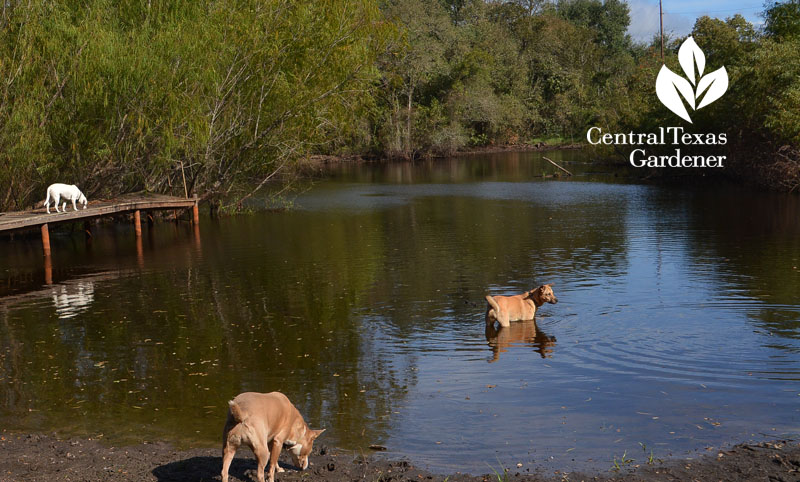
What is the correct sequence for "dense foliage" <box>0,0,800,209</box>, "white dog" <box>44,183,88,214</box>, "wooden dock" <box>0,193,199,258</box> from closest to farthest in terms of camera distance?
1. "wooden dock" <box>0,193,199,258</box>
2. "white dog" <box>44,183,88,214</box>
3. "dense foliage" <box>0,0,800,209</box>

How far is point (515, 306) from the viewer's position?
53.0 feet

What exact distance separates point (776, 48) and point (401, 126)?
149 ft

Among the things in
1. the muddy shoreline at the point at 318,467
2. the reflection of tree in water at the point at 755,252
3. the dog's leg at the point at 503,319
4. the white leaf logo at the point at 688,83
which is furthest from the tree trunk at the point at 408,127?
the muddy shoreline at the point at 318,467

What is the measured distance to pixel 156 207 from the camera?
32938mm

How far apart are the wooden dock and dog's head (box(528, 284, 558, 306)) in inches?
671

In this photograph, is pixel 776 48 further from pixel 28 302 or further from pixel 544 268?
pixel 28 302

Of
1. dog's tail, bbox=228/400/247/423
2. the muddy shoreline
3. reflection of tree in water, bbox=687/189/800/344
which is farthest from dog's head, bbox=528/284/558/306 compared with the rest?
dog's tail, bbox=228/400/247/423

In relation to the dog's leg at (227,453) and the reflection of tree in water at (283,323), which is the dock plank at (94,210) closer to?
the reflection of tree in water at (283,323)

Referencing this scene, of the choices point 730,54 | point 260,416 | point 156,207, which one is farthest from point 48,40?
point 730,54

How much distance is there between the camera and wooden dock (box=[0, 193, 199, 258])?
2618cm

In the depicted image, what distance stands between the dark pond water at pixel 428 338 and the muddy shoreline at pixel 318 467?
0.52 m

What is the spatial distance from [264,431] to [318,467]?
1212 millimetres

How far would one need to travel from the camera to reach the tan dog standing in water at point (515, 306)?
15.8 metres

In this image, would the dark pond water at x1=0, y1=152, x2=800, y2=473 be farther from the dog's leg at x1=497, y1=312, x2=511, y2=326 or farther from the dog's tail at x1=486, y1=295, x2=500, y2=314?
the dog's tail at x1=486, y1=295, x2=500, y2=314
